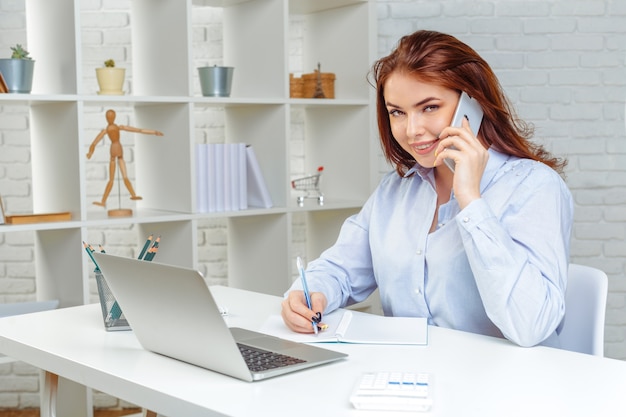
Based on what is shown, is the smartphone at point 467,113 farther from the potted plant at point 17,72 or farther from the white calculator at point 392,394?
the potted plant at point 17,72

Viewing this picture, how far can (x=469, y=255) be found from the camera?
1.60 m

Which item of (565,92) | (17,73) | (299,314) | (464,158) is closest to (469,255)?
(464,158)

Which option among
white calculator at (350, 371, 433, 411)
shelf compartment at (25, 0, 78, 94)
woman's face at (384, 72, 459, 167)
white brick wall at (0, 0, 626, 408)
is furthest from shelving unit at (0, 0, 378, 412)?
white calculator at (350, 371, 433, 411)

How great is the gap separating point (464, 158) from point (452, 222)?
215 mm

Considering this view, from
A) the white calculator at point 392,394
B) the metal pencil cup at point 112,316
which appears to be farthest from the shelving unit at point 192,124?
the white calculator at point 392,394

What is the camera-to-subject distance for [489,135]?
1894 mm

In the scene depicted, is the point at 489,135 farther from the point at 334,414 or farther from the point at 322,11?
the point at 322,11

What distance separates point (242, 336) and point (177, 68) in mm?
1659

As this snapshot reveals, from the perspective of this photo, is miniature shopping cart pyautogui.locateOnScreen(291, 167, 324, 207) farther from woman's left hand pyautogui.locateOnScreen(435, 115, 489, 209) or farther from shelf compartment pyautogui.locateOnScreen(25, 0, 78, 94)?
woman's left hand pyautogui.locateOnScreen(435, 115, 489, 209)

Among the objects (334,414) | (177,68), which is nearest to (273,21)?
(177,68)

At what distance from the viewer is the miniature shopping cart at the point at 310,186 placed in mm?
3365

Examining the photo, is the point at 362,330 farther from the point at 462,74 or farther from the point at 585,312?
the point at 462,74

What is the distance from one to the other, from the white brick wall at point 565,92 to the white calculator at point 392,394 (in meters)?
2.52

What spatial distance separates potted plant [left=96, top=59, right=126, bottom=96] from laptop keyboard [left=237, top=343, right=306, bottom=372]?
5.62 ft
